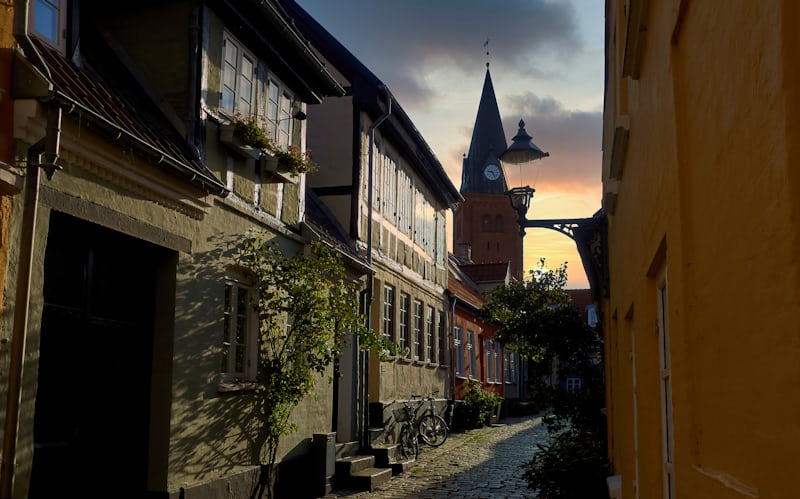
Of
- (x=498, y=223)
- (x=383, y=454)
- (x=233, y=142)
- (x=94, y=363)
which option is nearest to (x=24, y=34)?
(x=94, y=363)

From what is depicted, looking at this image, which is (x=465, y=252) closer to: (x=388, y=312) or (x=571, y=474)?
(x=388, y=312)

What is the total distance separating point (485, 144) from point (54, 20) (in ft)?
207

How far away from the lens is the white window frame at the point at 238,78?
9.23 m

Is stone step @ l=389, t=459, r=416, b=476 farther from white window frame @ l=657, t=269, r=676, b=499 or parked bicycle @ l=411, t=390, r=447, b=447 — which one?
white window frame @ l=657, t=269, r=676, b=499

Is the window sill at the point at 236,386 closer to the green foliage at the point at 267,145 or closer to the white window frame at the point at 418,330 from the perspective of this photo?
the green foliage at the point at 267,145

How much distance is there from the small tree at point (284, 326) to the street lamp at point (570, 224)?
2521 mm

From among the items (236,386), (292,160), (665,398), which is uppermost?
(292,160)

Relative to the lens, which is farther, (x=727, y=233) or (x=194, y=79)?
(x=194, y=79)

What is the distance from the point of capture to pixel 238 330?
381 inches

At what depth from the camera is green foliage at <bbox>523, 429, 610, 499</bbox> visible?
355 inches

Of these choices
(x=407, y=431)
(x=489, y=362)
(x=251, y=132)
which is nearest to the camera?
(x=251, y=132)

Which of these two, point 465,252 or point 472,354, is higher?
point 465,252

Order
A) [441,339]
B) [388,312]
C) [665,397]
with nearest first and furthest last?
[665,397] → [388,312] → [441,339]

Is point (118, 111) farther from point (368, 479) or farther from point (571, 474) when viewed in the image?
point (368, 479)
